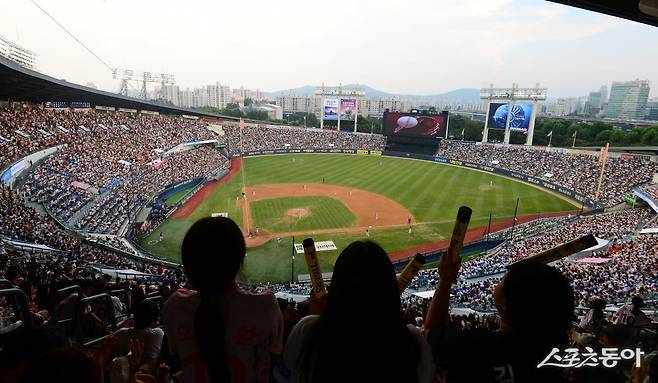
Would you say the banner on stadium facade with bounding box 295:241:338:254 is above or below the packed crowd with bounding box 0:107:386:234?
below

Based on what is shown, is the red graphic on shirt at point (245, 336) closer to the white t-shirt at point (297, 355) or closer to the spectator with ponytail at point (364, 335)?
the white t-shirt at point (297, 355)

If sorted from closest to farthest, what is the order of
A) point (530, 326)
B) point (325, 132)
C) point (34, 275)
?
point (530, 326), point (34, 275), point (325, 132)

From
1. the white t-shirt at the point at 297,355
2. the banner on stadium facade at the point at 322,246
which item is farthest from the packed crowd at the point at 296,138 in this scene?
the white t-shirt at the point at 297,355

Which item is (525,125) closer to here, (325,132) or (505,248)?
(325,132)

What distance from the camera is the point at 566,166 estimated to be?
1804 inches

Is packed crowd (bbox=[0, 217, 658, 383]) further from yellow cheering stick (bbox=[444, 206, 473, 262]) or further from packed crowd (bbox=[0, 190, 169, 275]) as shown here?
packed crowd (bbox=[0, 190, 169, 275])

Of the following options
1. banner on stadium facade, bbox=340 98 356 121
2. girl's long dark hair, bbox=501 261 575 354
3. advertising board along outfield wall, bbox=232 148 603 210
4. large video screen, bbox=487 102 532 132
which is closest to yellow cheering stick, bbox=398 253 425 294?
girl's long dark hair, bbox=501 261 575 354

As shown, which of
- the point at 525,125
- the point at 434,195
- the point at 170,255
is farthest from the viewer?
the point at 525,125

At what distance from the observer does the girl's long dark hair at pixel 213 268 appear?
197 centimetres

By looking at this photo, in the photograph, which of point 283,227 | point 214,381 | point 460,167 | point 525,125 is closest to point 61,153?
point 283,227

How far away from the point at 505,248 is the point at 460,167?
32541 mm

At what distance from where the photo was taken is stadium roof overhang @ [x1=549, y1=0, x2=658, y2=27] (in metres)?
6.78

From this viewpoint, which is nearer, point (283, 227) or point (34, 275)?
point (34, 275)

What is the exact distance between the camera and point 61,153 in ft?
102
